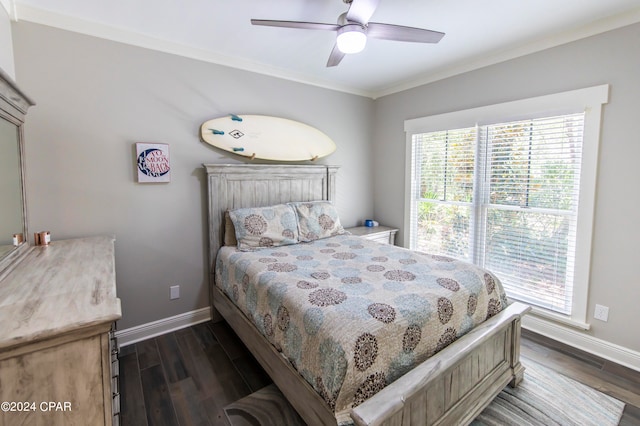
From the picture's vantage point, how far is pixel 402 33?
192 cm

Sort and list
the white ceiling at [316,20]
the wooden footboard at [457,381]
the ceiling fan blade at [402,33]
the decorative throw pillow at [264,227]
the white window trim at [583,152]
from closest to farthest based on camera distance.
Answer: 1. the wooden footboard at [457,381]
2. the ceiling fan blade at [402,33]
3. the white ceiling at [316,20]
4. the white window trim at [583,152]
5. the decorative throw pillow at [264,227]

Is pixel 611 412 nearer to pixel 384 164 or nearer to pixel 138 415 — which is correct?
pixel 138 415

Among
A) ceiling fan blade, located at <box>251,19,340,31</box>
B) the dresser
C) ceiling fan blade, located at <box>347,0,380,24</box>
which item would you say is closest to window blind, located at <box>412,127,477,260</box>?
ceiling fan blade, located at <box>347,0,380,24</box>

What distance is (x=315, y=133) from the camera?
352cm

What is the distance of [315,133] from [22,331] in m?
3.04

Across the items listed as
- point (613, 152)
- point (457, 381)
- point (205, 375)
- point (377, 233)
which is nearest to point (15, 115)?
point (205, 375)

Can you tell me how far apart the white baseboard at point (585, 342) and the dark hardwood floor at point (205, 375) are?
71 mm

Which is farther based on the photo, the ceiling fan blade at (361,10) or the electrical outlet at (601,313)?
the electrical outlet at (601,313)

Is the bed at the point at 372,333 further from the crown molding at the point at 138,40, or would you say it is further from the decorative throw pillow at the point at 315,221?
the crown molding at the point at 138,40

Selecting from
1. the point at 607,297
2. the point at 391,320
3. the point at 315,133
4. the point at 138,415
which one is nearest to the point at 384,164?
the point at 315,133

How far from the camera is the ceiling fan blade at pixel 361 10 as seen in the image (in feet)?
5.31

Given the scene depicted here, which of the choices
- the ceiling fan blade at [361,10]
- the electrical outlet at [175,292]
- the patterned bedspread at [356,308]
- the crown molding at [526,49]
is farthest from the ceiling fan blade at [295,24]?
the electrical outlet at [175,292]

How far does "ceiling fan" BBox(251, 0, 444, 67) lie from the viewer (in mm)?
1720

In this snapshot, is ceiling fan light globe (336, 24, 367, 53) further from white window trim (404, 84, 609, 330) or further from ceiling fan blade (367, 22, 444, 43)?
white window trim (404, 84, 609, 330)
